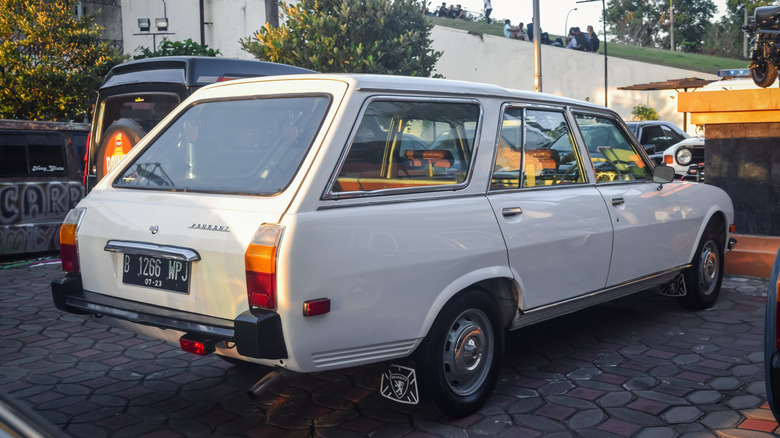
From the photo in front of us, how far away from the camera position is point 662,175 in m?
5.69

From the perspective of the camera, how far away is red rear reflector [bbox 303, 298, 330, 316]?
3252mm

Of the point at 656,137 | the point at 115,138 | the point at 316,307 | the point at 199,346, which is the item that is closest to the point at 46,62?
the point at 115,138

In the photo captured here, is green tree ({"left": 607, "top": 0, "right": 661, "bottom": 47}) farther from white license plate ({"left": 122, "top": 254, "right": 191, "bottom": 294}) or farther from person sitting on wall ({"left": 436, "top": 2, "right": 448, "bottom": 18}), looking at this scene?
white license plate ({"left": 122, "top": 254, "right": 191, "bottom": 294})

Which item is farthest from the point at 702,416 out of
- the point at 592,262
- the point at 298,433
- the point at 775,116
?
the point at 775,116

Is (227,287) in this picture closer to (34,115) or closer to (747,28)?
(747,28)

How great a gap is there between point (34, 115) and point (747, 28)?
53.4ft

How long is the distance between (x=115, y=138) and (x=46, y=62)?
1300 centimetres

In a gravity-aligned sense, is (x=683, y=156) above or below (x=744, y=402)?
above

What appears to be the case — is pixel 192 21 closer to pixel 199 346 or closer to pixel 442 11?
pixel 442 11

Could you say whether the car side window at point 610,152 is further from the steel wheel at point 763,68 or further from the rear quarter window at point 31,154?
the rear quarter window at point 31,154

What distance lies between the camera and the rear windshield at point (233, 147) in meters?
3.66

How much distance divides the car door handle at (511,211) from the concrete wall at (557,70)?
33614mm

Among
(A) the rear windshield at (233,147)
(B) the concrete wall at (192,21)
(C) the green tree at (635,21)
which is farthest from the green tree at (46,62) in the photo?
(C) the green tree at (635,21)

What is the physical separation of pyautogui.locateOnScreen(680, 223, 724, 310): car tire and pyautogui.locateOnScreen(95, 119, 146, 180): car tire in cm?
506
